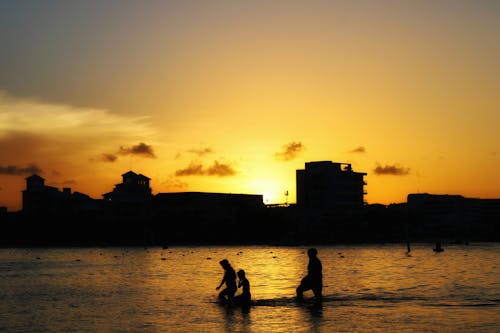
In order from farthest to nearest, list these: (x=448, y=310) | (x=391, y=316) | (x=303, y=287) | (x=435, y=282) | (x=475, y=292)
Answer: (x=435, y=282) → (x=475, y=292) → (x=303, y=287) → (x=448, y=310) → (x=391, y=316)

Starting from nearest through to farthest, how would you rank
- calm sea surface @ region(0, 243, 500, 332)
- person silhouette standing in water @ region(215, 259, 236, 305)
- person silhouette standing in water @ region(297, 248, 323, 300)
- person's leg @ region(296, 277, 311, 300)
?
calm sea surface @ region(0, 243, 500, 332) < person silhouette standing in water @ region(215, 259, 236, 305) < person silhouette standing in water @ region(297, 248, 323, 300) < person's leg @ region(296, 277, 311, 300)

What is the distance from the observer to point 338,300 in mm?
52312

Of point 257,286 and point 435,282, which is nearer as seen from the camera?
point 257,286

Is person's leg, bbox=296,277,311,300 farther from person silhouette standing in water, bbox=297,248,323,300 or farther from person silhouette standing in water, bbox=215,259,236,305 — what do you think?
person silhouette standing in water, bbox=215,259,236,305

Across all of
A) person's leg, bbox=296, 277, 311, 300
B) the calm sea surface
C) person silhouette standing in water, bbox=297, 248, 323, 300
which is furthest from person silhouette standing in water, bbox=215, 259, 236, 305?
person silhouette standing in water, bbox=297, 248, 323, 300

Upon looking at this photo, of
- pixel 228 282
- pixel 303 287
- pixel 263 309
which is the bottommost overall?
pixel 263 309

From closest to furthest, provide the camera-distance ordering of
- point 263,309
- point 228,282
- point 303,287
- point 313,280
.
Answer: point 263,309, point 228,282, point 313,280, point 303,287

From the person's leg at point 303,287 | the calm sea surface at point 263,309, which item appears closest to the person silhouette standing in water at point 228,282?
the calm sea surface at point 263,309

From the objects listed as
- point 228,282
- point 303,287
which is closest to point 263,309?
point 228,282

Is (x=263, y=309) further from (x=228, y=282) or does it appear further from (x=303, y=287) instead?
(x=303, y=287)

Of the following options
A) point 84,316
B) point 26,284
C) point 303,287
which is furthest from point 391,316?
point 26,284

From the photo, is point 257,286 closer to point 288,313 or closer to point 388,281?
point 388,281

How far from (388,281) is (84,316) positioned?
36.4 meters

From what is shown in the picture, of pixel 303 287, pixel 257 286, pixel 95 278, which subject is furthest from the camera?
pixel 95 278
